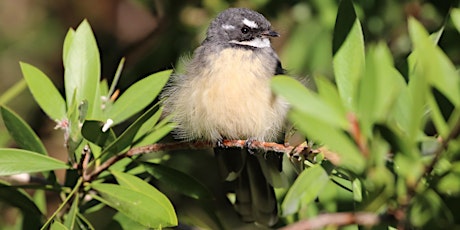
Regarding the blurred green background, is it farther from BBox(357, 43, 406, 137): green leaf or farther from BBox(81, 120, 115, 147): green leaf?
BBox(357, 43, 406, 137): green leaf

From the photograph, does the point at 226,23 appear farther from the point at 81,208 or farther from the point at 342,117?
the point at 342,117

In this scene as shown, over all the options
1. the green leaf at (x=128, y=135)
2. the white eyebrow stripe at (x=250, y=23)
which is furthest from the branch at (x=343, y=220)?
the white eyebrow stripe at (x=250, y=23)

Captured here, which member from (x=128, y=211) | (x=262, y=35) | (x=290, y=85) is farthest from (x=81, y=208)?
(x=290, y=85)

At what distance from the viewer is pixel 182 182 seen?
2.57 m

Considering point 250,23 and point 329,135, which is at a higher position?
point 329,135

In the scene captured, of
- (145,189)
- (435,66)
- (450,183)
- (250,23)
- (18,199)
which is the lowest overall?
(18,199)

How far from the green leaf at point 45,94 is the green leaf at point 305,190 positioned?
3.51ft

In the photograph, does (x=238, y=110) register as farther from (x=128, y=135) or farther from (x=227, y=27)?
(x=128, y=135)

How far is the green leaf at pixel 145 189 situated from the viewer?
7.22 ft

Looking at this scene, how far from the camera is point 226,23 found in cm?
365

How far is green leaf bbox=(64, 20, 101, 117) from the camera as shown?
8.43 feet

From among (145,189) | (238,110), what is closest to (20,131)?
(145,189)

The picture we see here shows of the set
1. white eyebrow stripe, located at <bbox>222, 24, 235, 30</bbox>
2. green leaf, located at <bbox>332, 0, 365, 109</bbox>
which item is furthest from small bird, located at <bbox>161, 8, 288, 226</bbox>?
green leaf, located at <bbox>332, 0, 365, 109</bbox>

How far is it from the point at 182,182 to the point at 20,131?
57cm
